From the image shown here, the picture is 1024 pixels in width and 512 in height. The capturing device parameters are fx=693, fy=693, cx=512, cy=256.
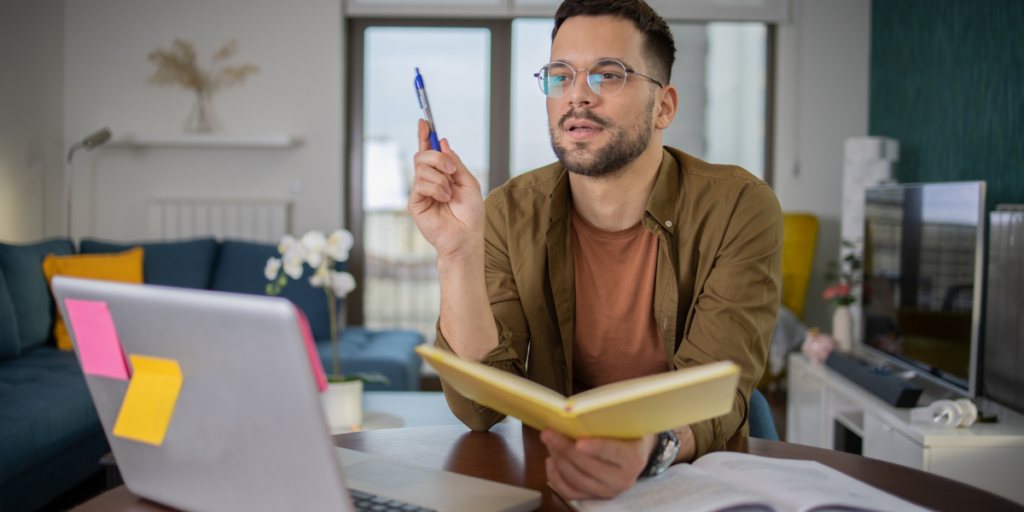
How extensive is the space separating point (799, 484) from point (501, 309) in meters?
0.65

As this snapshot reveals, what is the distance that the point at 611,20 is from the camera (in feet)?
4.08

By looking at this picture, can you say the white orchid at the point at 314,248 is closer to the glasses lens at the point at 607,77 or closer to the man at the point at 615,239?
the man at the point at 615,239

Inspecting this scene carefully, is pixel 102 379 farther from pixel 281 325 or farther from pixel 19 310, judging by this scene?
pixel 19 310

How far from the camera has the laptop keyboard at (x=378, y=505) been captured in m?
0.60

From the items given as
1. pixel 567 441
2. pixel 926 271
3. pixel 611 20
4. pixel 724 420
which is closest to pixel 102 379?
pixel 567 441

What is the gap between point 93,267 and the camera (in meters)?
3.10

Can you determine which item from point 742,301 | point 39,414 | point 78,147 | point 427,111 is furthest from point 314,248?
point 78,147

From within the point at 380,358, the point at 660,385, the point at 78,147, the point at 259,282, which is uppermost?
the point at 78,147

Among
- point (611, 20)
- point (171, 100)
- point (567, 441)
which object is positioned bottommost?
point (567, 441)

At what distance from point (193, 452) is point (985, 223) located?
2155mm

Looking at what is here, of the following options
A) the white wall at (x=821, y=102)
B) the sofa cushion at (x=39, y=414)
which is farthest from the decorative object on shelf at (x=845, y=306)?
the sofa cushion at (x=39, y=414)

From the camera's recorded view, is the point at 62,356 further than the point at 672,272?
Yes

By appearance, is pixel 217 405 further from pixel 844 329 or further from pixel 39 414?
pixel 844 329

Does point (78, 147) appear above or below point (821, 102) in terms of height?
below
